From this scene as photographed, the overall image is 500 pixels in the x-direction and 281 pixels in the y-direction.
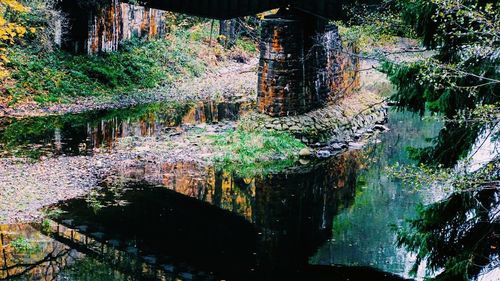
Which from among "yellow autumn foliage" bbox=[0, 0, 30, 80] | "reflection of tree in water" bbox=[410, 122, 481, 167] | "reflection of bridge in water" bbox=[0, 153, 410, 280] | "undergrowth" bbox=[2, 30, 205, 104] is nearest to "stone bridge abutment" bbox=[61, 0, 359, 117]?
"reflection of bridge in water" bbox=[0, 153, 410, 280]

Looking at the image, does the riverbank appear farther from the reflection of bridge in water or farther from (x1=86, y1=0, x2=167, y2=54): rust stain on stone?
(x1=86, y1=0, x2=167, y2=54): rust stain on stone

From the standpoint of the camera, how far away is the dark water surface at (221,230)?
10.6 m

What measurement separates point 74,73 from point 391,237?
13768 millimetres

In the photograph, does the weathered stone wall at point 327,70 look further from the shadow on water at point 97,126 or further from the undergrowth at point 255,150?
the shadow on water at point 97,126

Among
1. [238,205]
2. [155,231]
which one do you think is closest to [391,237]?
[238,205]

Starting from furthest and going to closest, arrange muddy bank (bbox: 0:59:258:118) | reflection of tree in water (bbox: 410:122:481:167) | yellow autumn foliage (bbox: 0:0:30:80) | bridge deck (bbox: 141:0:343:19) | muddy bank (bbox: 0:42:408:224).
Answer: muddy bank (bbox: 0:59:258:118) → bridge deck (bbox: 141:0:343:19) → yellow autumn foliage (bbox: 0:0:30:80) → muddy bank (bbox: 0:42:408:224) → reflection of tree in water (bbox: 410:122:481:167)

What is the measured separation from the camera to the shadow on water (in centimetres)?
1680

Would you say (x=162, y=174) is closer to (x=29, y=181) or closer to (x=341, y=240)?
(x=29, y=181)

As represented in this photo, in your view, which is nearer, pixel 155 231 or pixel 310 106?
pixel 155 231

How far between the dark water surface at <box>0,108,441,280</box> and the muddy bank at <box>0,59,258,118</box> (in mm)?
6316

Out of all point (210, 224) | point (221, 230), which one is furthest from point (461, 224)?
point (210, 224)

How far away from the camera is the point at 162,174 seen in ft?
50.6

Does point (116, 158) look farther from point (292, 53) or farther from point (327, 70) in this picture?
point (327, 70)

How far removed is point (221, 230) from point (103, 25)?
1446 centimetres
